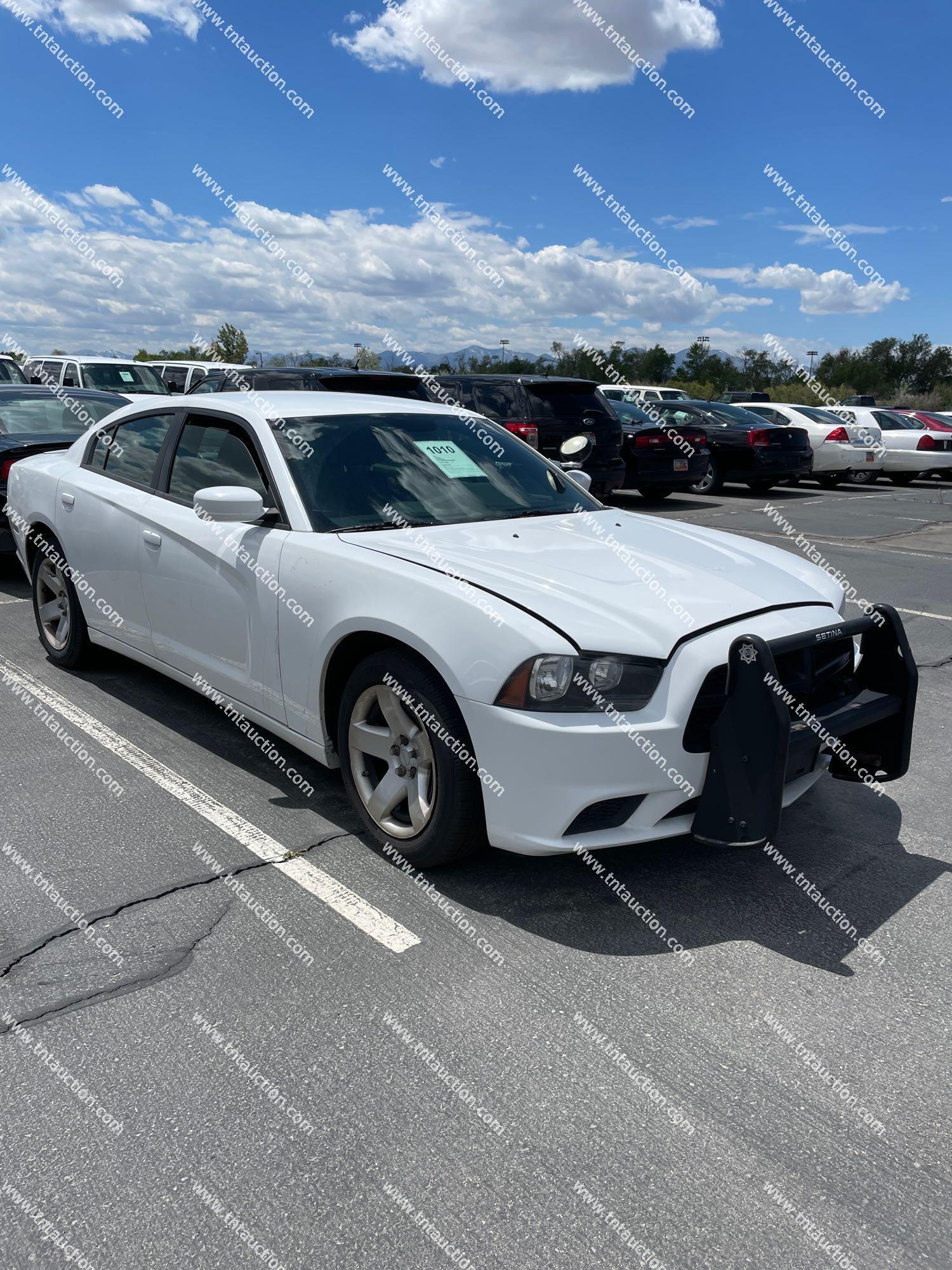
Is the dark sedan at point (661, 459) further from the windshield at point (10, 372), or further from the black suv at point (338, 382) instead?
the windshield at point (10, 372)

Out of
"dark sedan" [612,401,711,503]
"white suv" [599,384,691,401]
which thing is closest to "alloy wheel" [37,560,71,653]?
"dark sedan" [612,401,711,503]

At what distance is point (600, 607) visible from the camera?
3168 mm

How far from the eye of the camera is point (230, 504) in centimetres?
381

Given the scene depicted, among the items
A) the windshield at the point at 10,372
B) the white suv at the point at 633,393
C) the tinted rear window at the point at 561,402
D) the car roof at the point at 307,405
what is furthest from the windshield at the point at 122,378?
the car roof at the point at 307,405

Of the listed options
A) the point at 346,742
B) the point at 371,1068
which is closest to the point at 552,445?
the point at 346,742

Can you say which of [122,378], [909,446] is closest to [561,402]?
[122,378]

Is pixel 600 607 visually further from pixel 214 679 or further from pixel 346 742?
pixel 214 679

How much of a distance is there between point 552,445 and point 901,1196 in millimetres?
11312

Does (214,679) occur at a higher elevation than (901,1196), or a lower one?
higher

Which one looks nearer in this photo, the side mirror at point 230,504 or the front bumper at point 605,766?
the front bumper at point 605,766

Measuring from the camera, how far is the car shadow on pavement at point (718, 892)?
3.11 meters

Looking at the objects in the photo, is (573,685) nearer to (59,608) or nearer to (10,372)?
(59,608)

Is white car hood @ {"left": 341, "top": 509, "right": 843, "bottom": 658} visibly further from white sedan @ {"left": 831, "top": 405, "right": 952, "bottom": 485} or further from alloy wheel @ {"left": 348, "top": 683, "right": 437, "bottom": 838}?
white sedan @ {"left": 831, "top": 405, "right": 952, "bottom": 485}

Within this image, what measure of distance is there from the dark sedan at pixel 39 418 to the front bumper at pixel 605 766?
5.68 m
